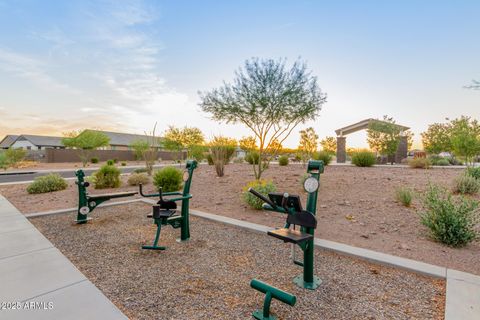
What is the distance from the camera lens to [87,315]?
177cm

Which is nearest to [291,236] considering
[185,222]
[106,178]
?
[185,222]

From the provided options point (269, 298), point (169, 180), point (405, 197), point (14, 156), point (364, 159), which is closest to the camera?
point (269, 298)

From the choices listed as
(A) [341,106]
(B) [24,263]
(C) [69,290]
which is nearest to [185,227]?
(C) [69,290]

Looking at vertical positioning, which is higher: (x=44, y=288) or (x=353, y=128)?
(x=353, y=128)

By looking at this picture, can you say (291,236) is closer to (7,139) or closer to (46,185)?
(46,185)

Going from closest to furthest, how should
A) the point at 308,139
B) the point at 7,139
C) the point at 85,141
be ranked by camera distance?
1. the point at 308,139
2. the point at 85,141
3. the point at 7,139

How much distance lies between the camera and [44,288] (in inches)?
84.4

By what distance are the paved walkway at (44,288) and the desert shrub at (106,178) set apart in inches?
237

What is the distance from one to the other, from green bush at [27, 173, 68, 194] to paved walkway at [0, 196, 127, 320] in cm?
654

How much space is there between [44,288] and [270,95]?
306 inches

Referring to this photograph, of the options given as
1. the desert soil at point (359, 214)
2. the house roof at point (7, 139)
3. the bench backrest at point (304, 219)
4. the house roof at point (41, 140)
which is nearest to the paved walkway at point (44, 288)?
the bench backrest at point (304, 219)

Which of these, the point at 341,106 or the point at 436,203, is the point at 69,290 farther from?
the point at 341,106

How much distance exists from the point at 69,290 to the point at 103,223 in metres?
2.84

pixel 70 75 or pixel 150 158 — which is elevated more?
pixel 70 75
